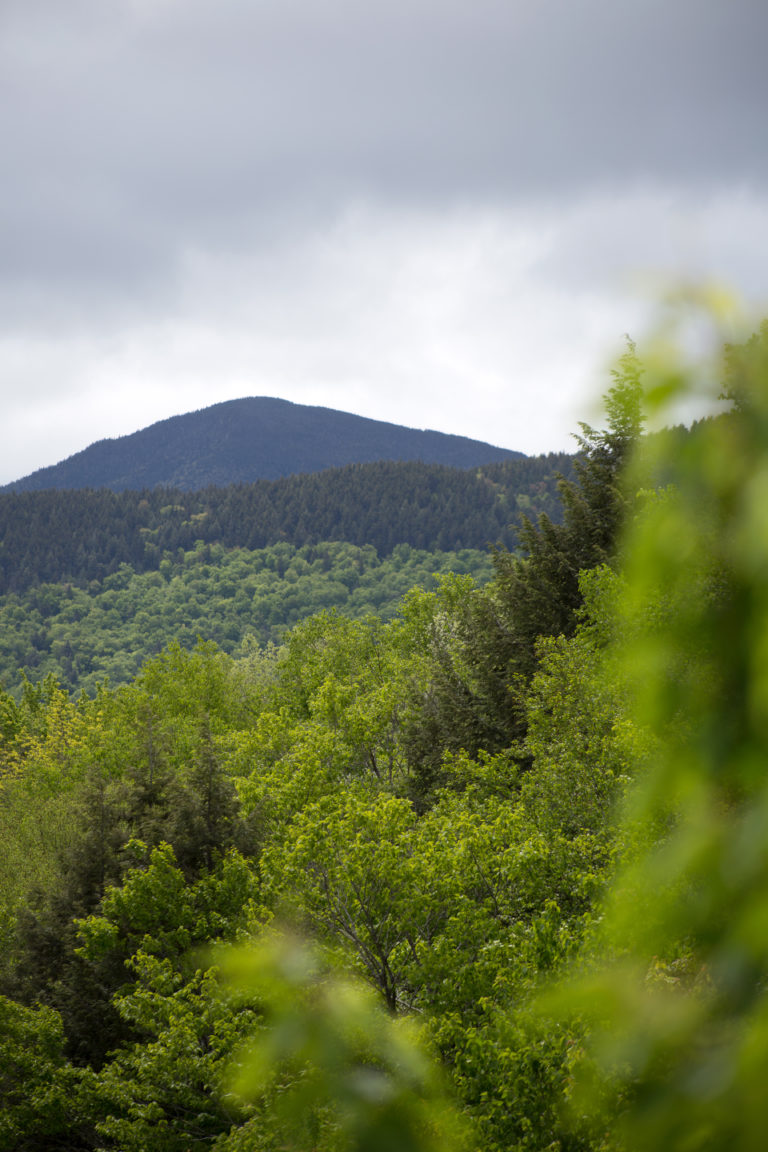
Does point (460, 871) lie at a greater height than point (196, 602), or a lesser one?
lesser

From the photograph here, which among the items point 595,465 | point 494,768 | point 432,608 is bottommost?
point 494,768

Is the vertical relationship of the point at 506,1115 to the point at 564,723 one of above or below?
below

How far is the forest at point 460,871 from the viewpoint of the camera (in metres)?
1.17

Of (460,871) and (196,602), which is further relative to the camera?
(196,602)

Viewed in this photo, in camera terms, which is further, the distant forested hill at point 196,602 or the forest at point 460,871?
the distant forested hill at point 196,602

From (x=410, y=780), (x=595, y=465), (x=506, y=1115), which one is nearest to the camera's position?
(x=506, y=1115)

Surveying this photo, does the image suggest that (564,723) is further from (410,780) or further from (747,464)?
(747,464)

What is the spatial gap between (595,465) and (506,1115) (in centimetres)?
2860

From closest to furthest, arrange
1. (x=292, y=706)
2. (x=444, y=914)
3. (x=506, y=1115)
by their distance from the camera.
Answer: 1. (x=506, y=1115)
2. (x=444, y=914)
3. (x=292, y=706)

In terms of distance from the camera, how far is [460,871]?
13.5 metres

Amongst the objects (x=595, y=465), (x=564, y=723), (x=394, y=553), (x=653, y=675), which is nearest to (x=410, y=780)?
(x=564, y=723)

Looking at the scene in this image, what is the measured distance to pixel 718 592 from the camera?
1270mm

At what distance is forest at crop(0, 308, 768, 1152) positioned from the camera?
117 centimetres

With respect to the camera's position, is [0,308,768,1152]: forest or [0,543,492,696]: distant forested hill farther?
[0,543,492,696]: distant forested hill
